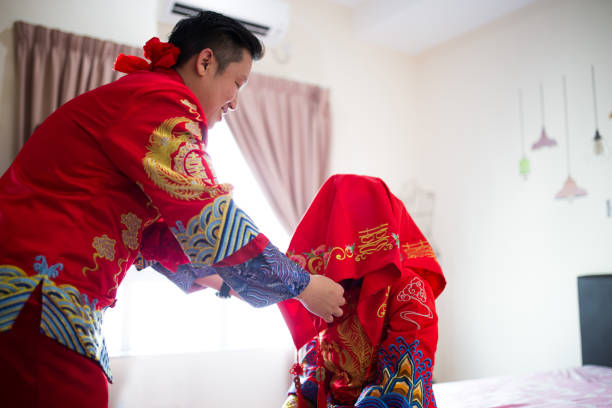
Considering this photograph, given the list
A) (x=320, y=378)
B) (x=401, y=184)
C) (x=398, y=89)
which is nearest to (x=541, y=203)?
(x=401, y=184)

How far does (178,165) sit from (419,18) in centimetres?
308

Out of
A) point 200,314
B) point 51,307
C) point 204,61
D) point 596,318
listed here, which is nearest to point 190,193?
point 51,307

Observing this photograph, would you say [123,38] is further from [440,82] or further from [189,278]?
[440,82]

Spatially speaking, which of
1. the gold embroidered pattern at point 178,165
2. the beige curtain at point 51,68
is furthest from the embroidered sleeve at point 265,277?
the beige curtain at point 51,68

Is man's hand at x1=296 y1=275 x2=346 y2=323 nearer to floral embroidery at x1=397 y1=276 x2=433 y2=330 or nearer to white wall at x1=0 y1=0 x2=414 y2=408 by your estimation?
floral embroidery at x1=397 y1=276 x2=433 y2=330

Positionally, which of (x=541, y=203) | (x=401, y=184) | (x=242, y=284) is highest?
(x=401, y=184)

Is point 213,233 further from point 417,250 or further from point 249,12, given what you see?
point 249,12

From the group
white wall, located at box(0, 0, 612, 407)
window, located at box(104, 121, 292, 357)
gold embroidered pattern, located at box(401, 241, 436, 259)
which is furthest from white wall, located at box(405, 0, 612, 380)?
gold embroidered pattern, located at box(401, 241, 436, 259)

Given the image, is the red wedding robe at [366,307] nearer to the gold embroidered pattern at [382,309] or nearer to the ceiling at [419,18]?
the gold embroidered pattern at [382,309]

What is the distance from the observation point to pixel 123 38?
2.77m

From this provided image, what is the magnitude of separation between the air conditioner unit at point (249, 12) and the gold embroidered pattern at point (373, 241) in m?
2.19

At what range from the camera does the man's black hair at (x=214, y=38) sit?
3.86 feet

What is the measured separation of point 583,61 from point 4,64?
3.20 metres

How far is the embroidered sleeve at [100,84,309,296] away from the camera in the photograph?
91 centimetres
